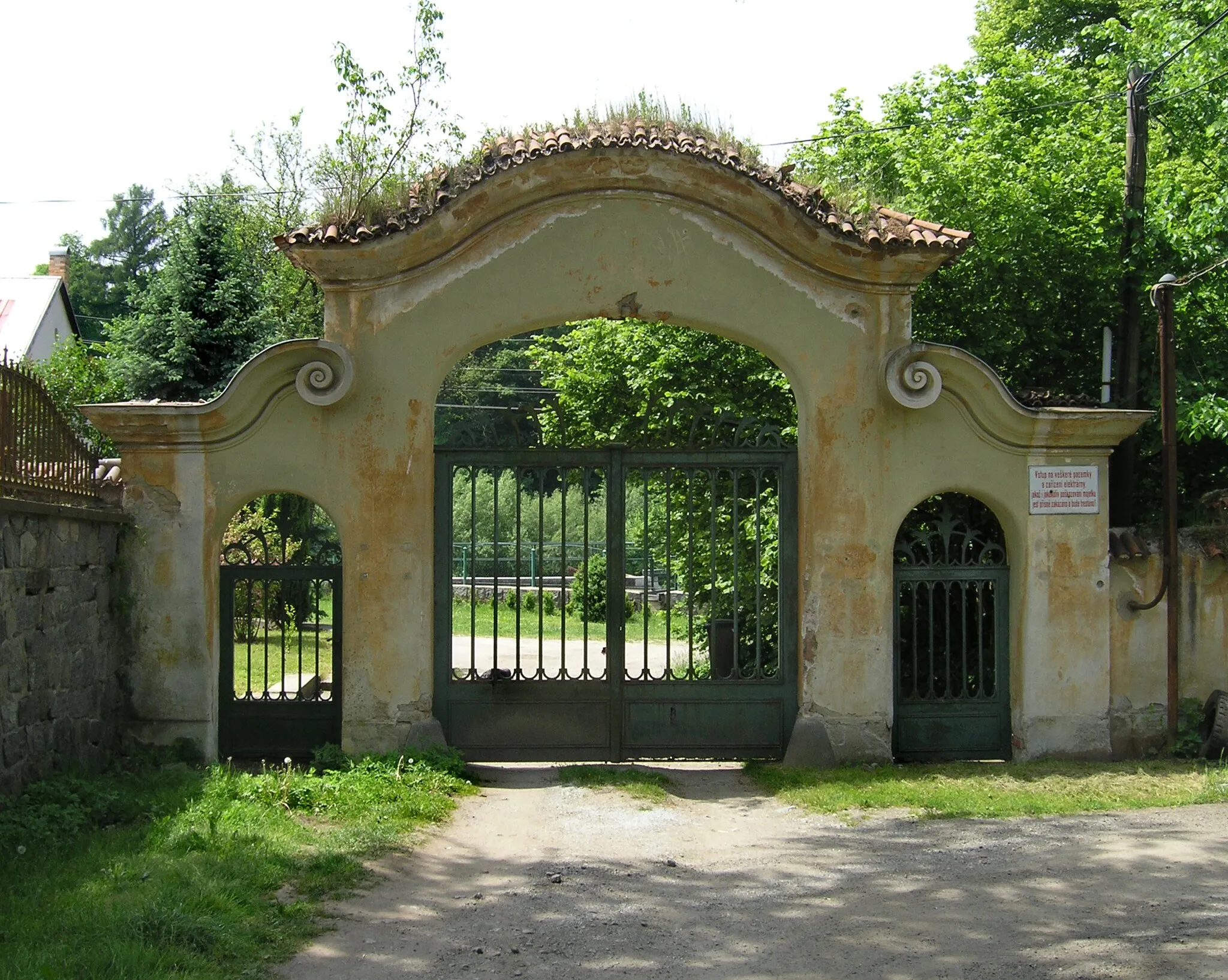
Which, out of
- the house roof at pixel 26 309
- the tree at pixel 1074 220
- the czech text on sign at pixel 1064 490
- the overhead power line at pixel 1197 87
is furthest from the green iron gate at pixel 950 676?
the house roof at pixel 26 309

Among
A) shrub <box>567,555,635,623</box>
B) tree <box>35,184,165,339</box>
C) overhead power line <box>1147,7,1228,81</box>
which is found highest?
tree <box>35,184,165,339</box>

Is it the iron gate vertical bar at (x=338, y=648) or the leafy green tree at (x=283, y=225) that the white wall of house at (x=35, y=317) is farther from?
the iron gate vertical bar at (x=338, y=648)

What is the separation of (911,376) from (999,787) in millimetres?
3159

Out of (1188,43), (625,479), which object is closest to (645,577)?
(625,479)

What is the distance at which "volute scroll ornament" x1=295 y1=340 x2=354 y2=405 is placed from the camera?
9953mm

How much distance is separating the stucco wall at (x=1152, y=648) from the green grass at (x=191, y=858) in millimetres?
5382

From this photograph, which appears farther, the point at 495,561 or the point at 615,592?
the point at 615,592

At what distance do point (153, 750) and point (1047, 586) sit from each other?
23.3 ft

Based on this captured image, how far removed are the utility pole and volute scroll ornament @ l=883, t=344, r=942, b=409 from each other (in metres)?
3.59

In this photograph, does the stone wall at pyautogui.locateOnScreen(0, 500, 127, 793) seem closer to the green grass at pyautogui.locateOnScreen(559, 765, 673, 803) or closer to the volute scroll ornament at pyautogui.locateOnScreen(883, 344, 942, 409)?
the green grass at pyautogui.locateOnScreen(559, 765, 673, 803)

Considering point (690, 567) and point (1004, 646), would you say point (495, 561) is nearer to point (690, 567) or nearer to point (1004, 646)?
point (690, 567)

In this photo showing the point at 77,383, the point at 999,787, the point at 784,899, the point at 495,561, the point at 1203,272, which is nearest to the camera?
the point at 784,899

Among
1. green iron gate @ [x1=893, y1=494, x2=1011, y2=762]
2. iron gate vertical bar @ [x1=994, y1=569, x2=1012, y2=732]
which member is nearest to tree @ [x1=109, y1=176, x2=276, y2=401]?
green iron gate @ [x1=893, y1=494, x2=1011, y2=762]

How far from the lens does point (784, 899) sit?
6656 millimetres
